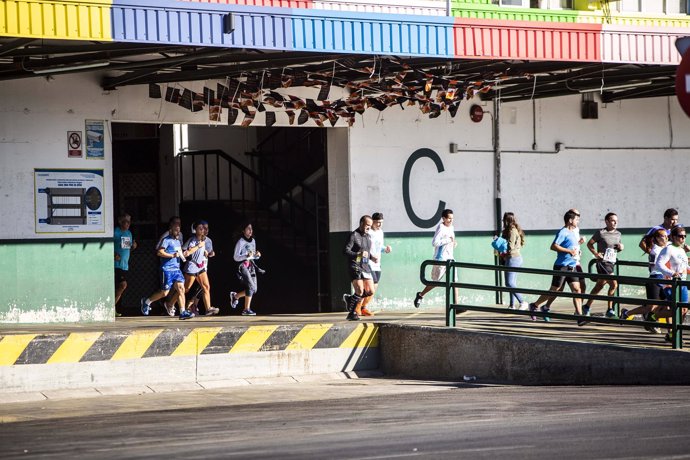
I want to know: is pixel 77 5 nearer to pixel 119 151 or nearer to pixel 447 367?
pixel 447 367

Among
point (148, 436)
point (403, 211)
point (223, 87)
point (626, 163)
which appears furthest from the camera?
point (626, 163)

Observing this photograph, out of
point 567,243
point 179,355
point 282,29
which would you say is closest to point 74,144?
point 282,29

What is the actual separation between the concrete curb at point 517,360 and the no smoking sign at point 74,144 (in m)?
5.37

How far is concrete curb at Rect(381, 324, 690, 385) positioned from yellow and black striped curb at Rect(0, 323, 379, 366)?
67 centimetres

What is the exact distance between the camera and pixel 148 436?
10.7 m

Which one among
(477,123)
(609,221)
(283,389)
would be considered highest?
(477,123)

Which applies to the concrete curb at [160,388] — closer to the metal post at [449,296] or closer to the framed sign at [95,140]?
the metal post at [449,296]

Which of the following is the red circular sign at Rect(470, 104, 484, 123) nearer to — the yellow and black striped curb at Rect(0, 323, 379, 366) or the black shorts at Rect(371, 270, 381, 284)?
the black shorts at Rect(371, 270, 381, 284)

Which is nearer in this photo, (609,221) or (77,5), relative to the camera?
(77,5)

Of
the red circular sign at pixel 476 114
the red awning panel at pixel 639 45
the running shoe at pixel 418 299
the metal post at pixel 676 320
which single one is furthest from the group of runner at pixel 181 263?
the metal post at pixel 676 320

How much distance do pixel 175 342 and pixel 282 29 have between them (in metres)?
4.36

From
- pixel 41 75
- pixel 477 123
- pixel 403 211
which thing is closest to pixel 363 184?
pixel 403 211

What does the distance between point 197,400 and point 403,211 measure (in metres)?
7.71

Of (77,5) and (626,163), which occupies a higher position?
(77,5)
